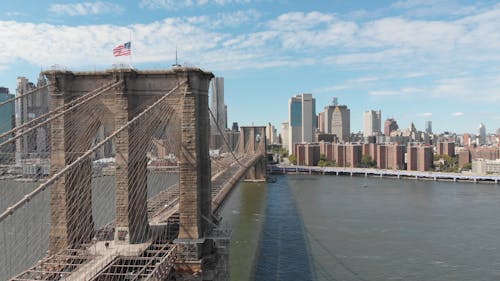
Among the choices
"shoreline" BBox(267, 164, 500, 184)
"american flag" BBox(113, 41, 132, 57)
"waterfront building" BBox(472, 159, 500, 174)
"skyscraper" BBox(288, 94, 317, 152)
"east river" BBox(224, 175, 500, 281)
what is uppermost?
"skyscraper" BBox(288, 94, 317, 152)

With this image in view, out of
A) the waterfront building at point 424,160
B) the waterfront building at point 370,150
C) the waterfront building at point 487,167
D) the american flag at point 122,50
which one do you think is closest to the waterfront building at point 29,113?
the american flag at point 122,50

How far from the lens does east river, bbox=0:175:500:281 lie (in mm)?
22812

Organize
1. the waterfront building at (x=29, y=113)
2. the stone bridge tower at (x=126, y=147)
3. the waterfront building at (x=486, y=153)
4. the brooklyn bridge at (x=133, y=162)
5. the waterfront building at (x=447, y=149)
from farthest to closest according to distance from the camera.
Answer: the waterfront building at (x=447, y=149) → the waterfront building at (x=486, y=153) → the waterfront building at (x=29, y=113) → the stone bridge tower at (x=126, y=147) → the brooklyn bridge at (x=133, y=162)

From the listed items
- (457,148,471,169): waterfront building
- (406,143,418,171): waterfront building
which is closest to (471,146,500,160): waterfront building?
(457,148,471,169): waterfront building

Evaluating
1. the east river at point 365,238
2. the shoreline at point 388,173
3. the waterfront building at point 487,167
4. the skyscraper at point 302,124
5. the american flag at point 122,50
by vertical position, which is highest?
the skyscraper at point 302,124

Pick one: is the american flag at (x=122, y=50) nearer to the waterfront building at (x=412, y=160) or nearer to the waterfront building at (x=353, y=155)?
the waterfront building at (x=412, y=160)

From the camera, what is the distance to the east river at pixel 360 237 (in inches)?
898

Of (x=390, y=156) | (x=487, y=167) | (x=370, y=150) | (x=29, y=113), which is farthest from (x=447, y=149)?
(x=29, y=113)

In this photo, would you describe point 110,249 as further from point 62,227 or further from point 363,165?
point 363,165

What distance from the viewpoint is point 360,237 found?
29922mm

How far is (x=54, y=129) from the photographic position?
14.2 m

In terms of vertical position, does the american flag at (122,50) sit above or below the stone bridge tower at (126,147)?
above

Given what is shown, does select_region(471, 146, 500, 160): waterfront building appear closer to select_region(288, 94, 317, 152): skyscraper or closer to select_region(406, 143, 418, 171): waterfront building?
select_region(406, 143, 418, 171): waterfront building

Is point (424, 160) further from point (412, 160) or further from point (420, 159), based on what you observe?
point (412, 160)
